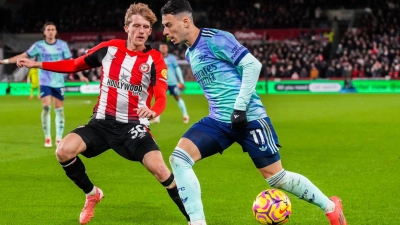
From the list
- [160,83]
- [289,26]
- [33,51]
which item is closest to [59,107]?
[33,51]

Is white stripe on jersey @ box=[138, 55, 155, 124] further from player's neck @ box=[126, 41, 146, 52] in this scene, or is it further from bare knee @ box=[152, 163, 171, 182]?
bare knee @ box=[152, 163, 171, 182]

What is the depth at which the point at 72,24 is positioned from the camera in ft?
162

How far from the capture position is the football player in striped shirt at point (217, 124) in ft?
19.9

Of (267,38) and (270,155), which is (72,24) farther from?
(270,155)

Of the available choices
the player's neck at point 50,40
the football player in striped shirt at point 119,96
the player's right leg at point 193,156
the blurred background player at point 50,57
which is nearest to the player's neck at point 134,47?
the football player in striped shirt at point 119,96

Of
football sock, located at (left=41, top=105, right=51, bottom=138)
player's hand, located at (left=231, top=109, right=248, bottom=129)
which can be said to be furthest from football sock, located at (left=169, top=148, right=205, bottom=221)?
football sock, located at (left=41, top=105, right=51, bottom=138)

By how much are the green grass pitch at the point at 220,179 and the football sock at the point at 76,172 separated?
358 mm

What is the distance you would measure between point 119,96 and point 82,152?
0.69 m

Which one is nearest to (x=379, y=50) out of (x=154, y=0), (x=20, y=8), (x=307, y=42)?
(x=307, y=42)

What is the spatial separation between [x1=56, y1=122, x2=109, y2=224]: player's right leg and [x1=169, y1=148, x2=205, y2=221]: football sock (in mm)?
1208

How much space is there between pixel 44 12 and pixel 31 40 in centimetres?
494

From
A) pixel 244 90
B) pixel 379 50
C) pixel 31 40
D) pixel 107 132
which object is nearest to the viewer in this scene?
pixel 244 90

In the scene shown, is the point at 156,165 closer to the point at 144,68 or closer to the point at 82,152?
the point at 82,152

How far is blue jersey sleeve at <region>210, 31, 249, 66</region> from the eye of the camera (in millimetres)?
5980
